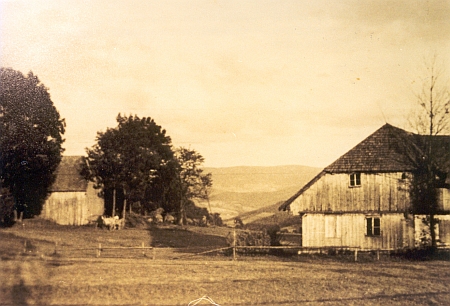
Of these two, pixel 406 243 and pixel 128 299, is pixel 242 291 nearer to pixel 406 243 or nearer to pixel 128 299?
pixel 128 299

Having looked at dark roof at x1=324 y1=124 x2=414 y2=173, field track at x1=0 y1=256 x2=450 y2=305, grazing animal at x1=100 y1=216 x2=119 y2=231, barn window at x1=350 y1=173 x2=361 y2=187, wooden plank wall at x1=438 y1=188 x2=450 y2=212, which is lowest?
field track at x1=0 y1=256 x2=450 y2=305

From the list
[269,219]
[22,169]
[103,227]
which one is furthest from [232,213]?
[22,169]

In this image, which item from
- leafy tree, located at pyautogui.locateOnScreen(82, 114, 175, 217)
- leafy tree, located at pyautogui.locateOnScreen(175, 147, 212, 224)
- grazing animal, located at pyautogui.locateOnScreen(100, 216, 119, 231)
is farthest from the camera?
leafy tree, located at pyautogui.locateOnScreen(175, 147, 212, 224)

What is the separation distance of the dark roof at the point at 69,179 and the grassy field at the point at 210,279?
1465cm

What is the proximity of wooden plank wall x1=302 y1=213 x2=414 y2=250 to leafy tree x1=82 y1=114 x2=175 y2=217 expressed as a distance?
2348cm

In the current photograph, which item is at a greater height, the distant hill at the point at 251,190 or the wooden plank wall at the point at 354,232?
the distant hill at the point at 251,190

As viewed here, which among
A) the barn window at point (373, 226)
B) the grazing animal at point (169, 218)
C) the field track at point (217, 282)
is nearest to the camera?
the field track at point (217, 282)

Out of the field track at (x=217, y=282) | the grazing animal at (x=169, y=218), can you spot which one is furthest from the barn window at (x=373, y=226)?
the grazing animal at (x=169, y=218)

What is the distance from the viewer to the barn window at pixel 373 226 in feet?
86.3

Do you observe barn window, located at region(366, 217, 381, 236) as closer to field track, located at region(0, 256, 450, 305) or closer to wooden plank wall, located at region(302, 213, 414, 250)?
wooden plank wall, located at region(302, 213, 414, 250)

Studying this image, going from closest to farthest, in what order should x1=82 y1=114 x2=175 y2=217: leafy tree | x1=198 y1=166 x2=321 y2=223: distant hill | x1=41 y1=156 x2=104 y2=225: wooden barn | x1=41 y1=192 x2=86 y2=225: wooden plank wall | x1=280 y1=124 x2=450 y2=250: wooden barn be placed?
x1=280 y1=124 x2=450 y2=250: wooden barn
x1=41 y1=192 x2=86 y2=225: wooden plank wall
x1=41 y1=156 x2=104 y2=225: wooden barn
x1=82 y1=114 x2=175 y2=217: leafy tree
x1=198 y1=166 x2=321 y2=223: distant hill

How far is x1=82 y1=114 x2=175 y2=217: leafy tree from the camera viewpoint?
4441cm

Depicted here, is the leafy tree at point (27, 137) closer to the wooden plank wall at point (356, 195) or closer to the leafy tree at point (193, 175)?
the wooden plank wall at point (356, 195)

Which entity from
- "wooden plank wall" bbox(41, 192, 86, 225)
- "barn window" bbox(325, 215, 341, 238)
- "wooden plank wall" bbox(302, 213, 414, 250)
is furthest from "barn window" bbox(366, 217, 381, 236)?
"wooden plank wall" bbox(41, 192, 86, 225)
